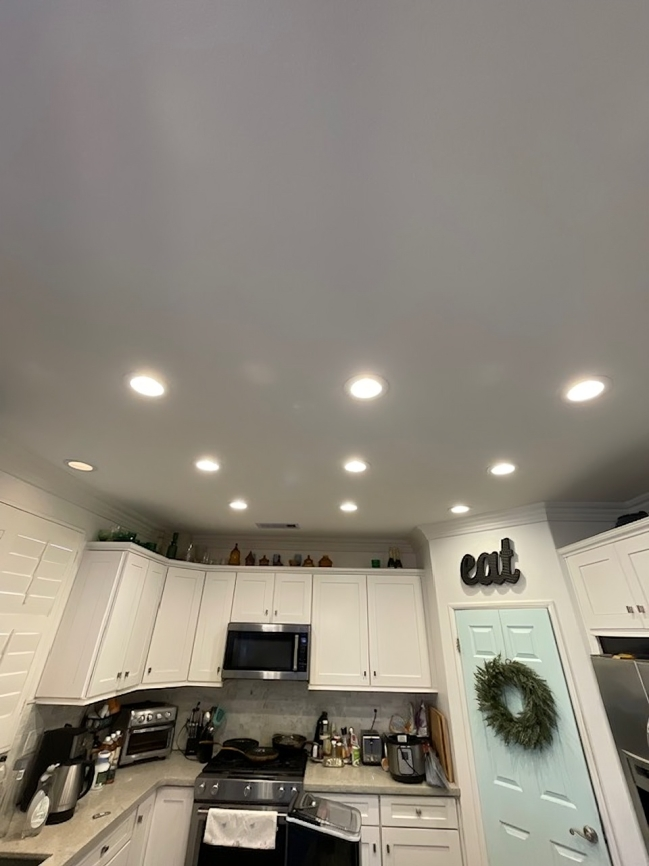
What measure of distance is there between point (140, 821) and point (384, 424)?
3121 mm

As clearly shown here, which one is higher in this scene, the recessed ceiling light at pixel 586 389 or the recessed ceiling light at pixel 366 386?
the recessed ceiling light at pixel 586 389

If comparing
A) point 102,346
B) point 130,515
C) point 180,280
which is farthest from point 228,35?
point 130,515

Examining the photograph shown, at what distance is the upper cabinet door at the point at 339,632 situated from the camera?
330 cm

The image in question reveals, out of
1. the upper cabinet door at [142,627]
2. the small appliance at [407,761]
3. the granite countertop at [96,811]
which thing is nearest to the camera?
the granite countertop at [96,811]

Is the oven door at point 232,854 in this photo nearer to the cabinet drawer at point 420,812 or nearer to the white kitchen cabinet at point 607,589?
the cabinet drawer at point 420,812

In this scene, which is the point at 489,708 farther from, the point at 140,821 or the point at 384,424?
the point at 140,821

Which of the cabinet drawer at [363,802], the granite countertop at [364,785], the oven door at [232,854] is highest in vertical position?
the granite countertop at [364,785]

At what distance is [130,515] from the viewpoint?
3.31 m

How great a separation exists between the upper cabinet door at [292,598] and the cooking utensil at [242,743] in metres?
1.00

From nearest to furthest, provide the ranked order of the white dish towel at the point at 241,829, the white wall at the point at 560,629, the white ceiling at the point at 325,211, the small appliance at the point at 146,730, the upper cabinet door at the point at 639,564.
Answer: the white ceiling at the point at 325,211 → the upper cabinet door at the point at 639,564 → the white wall at the point at 560,629 → the white dish towel at the point at 241,829 → the small appliance at the point at 146,730

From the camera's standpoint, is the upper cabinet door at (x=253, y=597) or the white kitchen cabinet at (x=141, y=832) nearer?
the white kitchen cabinet at (x=141, y=832)

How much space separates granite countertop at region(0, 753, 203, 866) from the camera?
6.15 ft

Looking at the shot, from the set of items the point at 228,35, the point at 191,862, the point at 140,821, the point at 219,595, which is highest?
the point at 228,35

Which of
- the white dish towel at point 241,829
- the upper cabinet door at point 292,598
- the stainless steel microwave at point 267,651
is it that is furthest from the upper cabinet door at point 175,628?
the white dish towel at point 241,829
